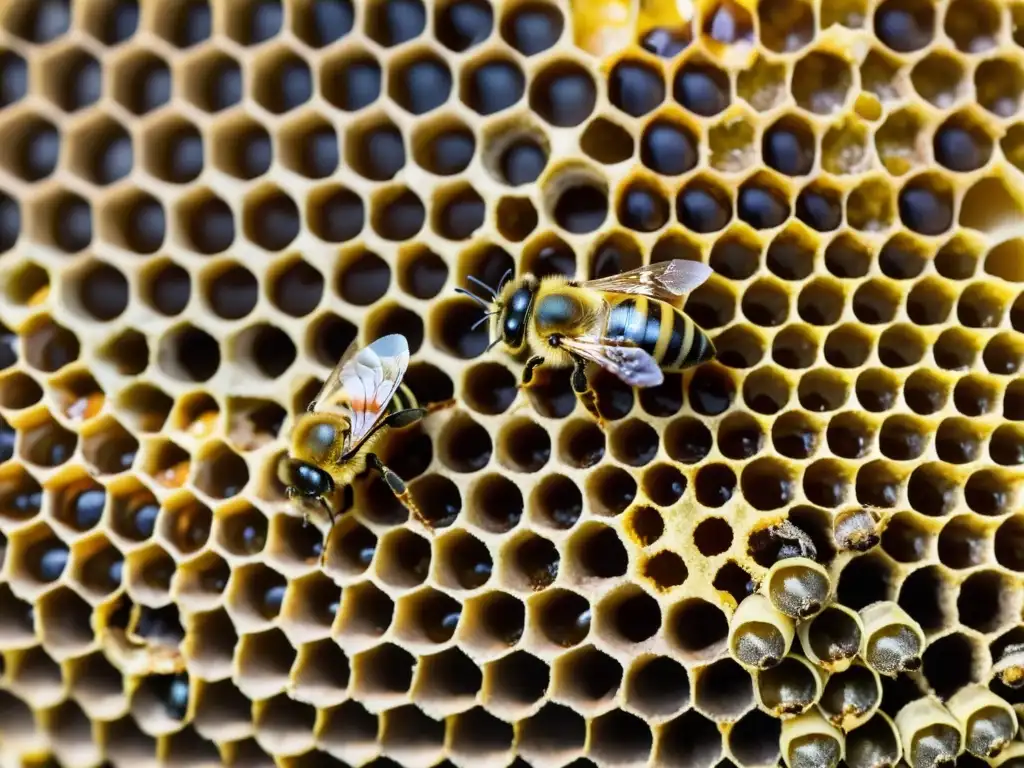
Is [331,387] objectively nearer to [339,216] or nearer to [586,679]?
[339,216]

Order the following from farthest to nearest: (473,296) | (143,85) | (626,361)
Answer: (143,85) → (473,296) → (626,361)

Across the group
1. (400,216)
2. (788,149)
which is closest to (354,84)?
(400,216)

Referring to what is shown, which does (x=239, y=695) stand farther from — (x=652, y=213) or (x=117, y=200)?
(x=652, y=213)

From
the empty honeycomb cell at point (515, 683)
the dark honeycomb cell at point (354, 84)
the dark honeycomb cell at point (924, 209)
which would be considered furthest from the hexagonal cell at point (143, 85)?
the dark honeycomb cell at point (924, 209)

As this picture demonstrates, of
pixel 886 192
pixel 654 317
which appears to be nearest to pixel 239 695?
pixel 654 317

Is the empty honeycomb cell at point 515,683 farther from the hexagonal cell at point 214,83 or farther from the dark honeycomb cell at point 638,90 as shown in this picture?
the hexagonal cell at point 214,83

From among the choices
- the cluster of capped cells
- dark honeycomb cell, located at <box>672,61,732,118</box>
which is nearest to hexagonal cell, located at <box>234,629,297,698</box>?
the cluster of capped cells
